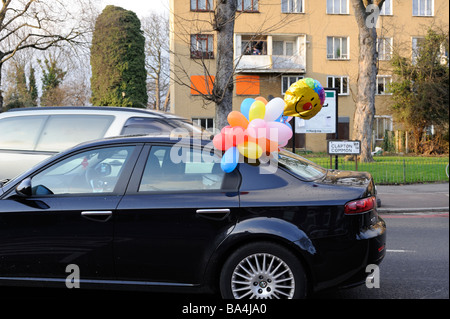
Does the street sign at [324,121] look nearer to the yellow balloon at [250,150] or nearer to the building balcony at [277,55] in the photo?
the yellow balloon at [250,150]

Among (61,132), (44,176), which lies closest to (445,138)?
(61,132)

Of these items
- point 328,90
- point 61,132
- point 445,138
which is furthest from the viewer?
point 445,138

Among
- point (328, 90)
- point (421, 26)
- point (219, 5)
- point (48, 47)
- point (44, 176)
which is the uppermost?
point (421, 26)

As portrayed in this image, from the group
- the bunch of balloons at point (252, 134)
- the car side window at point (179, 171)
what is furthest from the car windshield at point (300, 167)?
the car side window at point (179, 171)

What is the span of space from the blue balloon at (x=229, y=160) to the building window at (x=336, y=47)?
34.5 m

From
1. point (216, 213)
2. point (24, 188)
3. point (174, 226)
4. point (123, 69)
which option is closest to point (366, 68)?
point (216, 213)

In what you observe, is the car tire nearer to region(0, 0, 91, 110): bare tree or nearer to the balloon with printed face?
the balloon with printed face

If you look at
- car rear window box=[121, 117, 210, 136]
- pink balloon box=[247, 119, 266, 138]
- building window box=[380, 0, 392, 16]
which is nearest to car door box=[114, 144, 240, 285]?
pink balloon box=[247, 119, 266, 138]

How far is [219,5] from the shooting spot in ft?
35.7

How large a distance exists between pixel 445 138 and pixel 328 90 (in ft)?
65.2

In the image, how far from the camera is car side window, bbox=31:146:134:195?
3961 millimetres

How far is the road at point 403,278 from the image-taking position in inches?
163

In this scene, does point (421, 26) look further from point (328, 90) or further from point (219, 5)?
point (219, 5)
